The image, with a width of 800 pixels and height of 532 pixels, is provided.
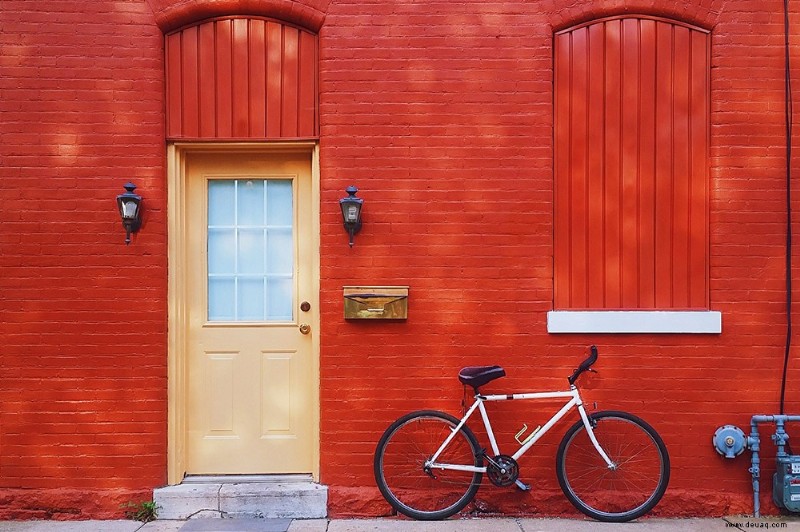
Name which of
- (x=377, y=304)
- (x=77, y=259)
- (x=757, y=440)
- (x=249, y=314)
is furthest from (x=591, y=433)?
(x=77, y=259)

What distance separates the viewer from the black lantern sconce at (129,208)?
5.07 metres

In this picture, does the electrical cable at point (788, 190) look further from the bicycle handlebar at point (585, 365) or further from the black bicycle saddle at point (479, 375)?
the black bicycle saddle at point (479, 375)

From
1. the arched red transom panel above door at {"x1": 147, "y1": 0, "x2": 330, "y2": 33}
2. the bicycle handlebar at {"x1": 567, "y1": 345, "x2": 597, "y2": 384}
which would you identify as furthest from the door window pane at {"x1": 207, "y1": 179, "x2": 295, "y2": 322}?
the bicycle handlebar at {"x1": 567, "y1": 345, "x2": 597, "y2": 384}

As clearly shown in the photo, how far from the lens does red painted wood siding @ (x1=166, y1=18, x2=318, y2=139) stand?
5312mm

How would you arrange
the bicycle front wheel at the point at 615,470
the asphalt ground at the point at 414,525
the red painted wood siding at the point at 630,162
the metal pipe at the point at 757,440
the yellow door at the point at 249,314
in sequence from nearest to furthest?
the asphalt ground at the point at 414,525, the metal pipe at the point at 757,440, the bicycle front wheel at the point at 615,470, the red painted wood siding at the point at 630,162, the yellow door at the point at 249,314

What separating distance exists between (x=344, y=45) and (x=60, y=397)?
3.33 meters

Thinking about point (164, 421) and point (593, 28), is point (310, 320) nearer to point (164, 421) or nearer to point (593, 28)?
point (164, 421)

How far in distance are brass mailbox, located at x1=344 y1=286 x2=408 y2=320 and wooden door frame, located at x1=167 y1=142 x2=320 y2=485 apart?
13.6 inches

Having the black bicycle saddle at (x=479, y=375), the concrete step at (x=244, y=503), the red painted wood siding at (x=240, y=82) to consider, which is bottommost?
the concrete step at (x=244, y=503)

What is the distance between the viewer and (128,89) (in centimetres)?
525

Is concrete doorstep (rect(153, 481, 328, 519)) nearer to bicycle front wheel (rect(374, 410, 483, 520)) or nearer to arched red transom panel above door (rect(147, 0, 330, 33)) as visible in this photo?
bicycle front wheel (rect(374, 410, 483, 520))

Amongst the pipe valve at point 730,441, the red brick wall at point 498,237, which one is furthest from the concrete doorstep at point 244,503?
the pipe valve at point 730,441

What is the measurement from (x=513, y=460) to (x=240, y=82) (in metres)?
3.41

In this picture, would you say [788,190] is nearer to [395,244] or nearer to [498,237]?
[498,237]
